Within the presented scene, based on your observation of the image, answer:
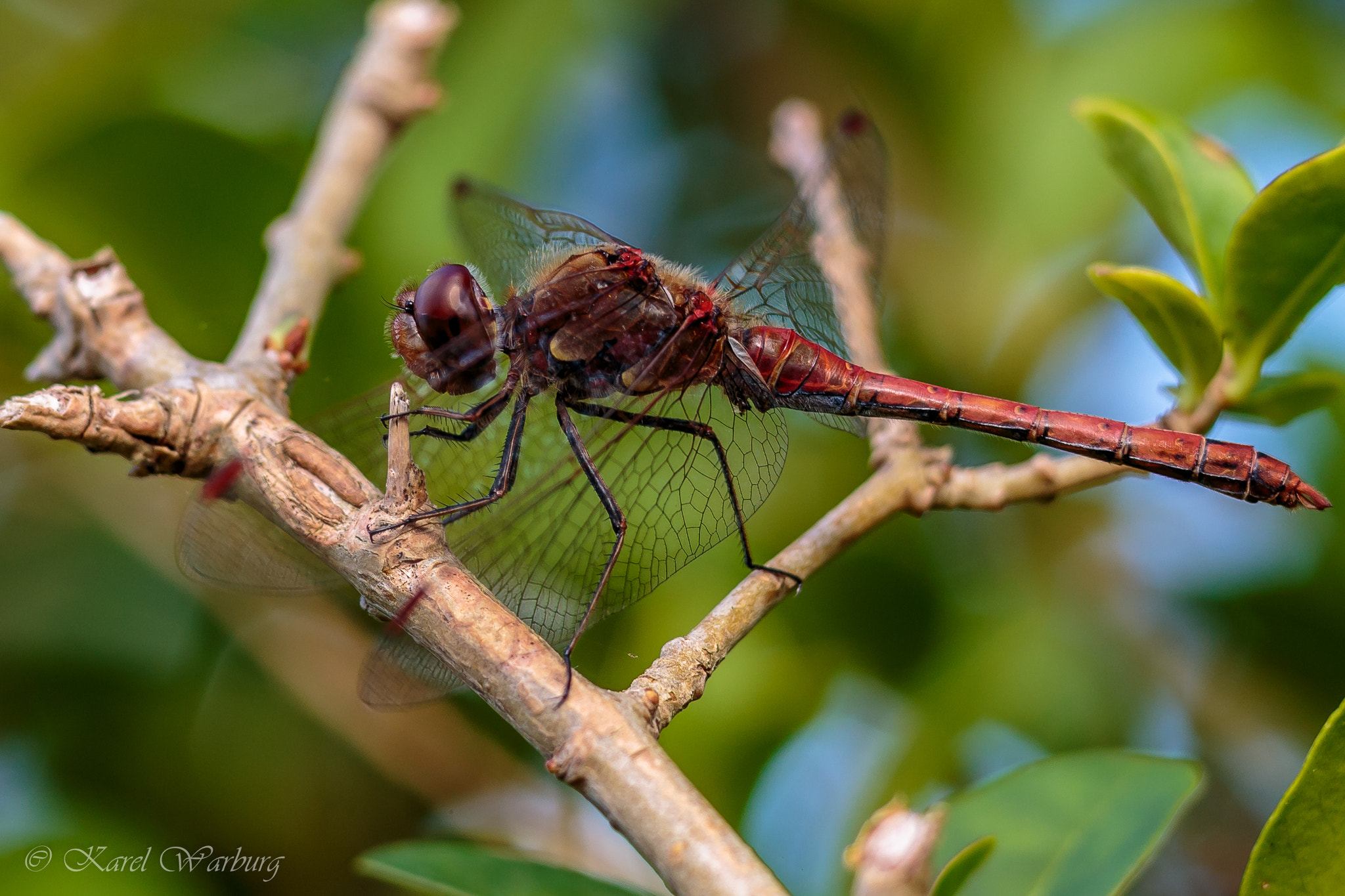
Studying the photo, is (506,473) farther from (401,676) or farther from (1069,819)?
(1069,819)

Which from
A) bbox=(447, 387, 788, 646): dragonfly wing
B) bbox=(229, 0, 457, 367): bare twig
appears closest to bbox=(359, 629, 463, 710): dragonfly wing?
bbox=(447, 387, 788, 646): dragonfly wing

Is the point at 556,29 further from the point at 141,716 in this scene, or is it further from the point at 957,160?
the point at 141,716

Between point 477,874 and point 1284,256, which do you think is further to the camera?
point 1284,256

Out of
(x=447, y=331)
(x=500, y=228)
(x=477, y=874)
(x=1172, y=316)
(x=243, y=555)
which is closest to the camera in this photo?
(x=477, y=874)

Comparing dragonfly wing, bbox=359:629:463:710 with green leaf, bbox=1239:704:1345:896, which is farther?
dragonfly wing, bbox=359:629:463:710

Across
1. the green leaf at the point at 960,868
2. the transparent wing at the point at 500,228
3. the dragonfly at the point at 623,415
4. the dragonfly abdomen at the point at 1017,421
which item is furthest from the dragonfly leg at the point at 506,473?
the green leaf at the point at 960,868

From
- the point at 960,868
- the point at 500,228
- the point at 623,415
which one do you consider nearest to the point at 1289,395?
the point at 960,868

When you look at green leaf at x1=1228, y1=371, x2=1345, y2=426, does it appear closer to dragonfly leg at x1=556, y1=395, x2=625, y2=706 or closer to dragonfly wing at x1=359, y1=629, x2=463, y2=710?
dragonfly leg at x1=556, y1=395, x2=625, y2=706
